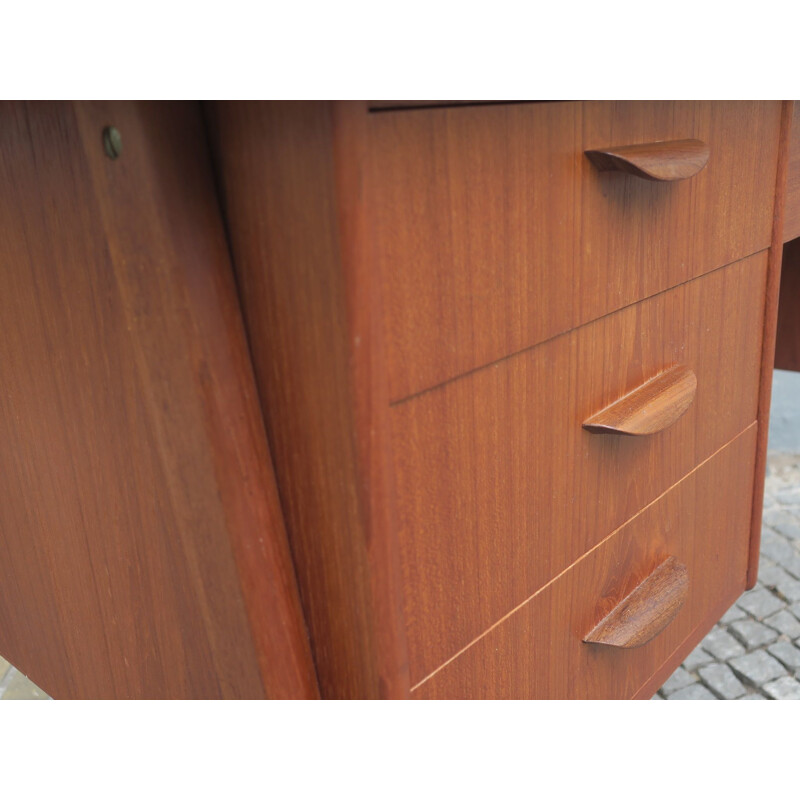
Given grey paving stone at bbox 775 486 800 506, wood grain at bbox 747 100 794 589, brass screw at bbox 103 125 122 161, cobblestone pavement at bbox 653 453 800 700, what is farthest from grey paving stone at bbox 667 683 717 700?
brass screw at bbox 103 125 122 161

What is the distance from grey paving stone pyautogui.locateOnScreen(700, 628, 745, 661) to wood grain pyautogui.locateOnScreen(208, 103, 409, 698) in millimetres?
844

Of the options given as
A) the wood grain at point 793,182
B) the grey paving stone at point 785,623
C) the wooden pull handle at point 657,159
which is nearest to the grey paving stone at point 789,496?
the grey paving stone at point 785,623

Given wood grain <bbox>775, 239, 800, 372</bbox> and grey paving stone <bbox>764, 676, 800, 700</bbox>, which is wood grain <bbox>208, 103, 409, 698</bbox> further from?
wood grain <bbox>775, 239, 800, 372</bbox>

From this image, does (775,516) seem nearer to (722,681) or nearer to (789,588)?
(789,588)

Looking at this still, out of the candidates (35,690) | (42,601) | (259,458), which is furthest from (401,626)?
(35,690)

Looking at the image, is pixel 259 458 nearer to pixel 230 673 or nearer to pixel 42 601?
pixel 230 673

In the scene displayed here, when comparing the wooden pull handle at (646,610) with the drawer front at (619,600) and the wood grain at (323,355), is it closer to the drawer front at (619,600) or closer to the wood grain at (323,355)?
the drawer front at (619,600)

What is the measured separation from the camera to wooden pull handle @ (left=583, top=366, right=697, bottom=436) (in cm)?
Answer: 57

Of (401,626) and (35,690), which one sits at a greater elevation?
(401,626)

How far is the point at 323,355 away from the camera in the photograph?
41cm

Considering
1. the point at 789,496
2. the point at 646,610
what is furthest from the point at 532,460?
the point at 789,496

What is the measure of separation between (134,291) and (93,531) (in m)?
0.24

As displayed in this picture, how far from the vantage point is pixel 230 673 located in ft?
1.72

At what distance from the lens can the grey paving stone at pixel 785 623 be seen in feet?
3.86
